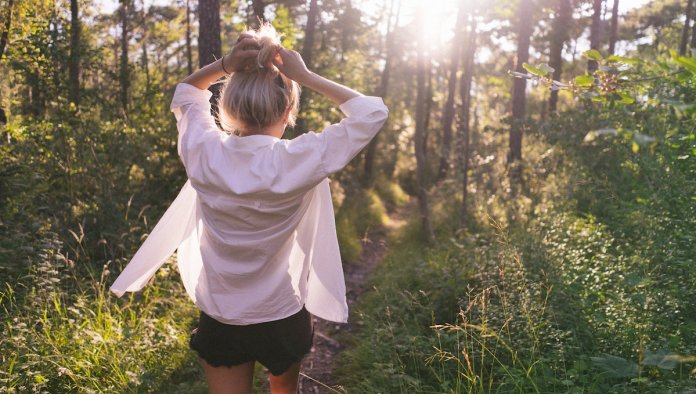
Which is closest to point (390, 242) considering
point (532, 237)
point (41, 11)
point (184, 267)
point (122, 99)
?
point (532, 237)

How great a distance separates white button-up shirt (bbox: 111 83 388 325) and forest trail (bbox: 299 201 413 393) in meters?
0.72

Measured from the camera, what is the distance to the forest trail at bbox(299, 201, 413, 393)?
480 centimetres

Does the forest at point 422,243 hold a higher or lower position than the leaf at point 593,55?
lower

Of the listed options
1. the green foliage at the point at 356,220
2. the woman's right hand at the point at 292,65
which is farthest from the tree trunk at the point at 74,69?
the woman's right hand at the point at 292,65

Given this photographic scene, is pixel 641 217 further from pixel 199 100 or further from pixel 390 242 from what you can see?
pixel 390 242

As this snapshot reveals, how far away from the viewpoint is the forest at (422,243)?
3523mm

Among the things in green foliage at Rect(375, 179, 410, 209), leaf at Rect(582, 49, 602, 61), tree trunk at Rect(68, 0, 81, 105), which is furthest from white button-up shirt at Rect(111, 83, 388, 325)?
green foliage at Rect(375, 179, 410, 209)

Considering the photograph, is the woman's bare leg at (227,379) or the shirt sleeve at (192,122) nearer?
the shirt sleeve at (192,122)

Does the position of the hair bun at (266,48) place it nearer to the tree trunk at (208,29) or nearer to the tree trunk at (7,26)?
the tree trunk at (208,29)

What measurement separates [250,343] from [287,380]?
0.94ft

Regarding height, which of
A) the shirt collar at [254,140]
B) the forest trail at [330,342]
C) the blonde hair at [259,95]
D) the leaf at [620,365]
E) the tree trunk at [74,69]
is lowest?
the forest trail at [330,342]

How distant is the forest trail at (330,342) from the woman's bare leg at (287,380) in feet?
1.06

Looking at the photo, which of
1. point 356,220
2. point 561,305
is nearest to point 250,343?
point 561,305

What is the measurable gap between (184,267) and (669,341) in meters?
2.94
